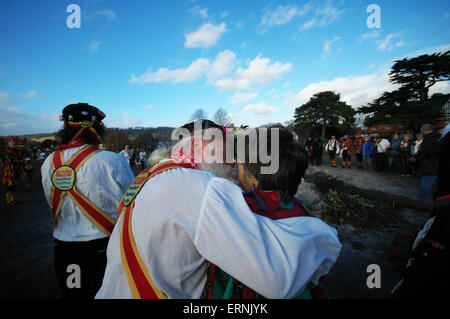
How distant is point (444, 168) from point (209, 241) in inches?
113

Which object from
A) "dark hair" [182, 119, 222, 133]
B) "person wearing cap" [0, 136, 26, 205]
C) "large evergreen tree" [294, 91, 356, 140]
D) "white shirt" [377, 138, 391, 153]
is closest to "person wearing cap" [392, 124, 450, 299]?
"dark hair" [182, 119, 222, 133]

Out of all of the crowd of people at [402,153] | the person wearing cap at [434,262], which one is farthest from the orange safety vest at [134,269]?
the crowd of people at [402,153]

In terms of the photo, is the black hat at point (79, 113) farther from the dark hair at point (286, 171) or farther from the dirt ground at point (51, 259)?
the dirt ground at point (51, 259)

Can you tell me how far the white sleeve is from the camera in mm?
774

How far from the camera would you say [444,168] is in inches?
85.3

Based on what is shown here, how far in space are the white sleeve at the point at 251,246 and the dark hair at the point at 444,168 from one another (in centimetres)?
236

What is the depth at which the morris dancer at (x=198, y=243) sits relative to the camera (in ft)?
2.59

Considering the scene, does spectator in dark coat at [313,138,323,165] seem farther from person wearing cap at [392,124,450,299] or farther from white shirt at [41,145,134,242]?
white shirt at [41,145,134,242]

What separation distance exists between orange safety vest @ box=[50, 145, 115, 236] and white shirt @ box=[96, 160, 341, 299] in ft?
3.05

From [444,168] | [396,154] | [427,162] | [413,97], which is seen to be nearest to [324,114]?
[413,97]

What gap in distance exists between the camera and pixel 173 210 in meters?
0.87

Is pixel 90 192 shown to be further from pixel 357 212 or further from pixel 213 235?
pixel 357 212
